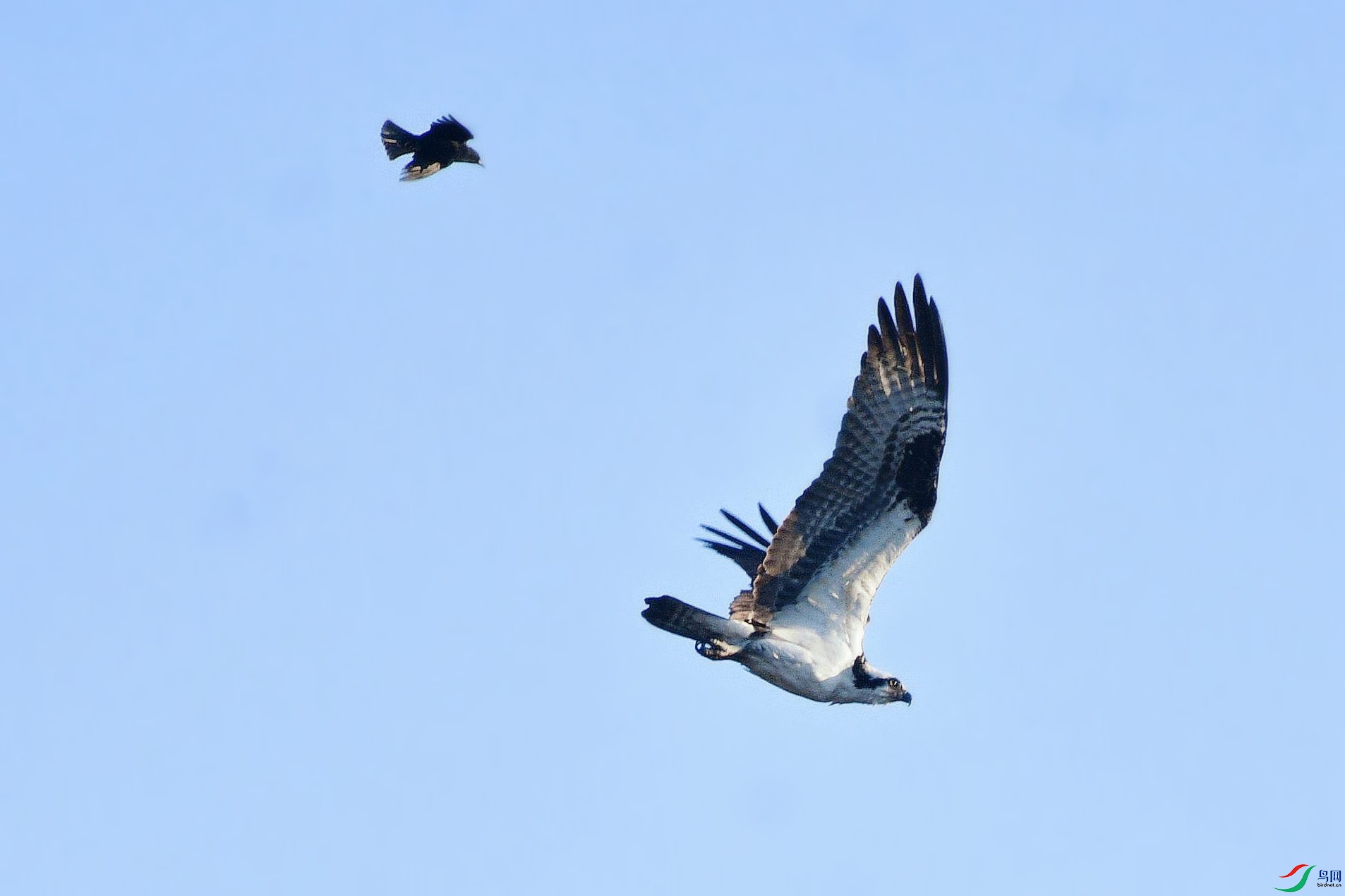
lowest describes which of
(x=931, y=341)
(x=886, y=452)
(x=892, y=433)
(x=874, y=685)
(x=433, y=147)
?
(x=874, y=685)

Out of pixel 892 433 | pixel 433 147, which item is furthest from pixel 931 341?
pixel 433 147

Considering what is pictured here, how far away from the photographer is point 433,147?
20016 mm

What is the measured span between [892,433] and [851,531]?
35.8 inches

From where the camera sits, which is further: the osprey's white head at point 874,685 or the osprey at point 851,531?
the osprey's white head at point 874,685

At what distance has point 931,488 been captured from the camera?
16.0 meters

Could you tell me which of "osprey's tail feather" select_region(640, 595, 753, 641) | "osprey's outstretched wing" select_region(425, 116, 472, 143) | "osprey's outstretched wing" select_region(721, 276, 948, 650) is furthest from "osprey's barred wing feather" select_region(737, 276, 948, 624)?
"osprey's outstretched wing" select_region(425, 116, 472, 143)

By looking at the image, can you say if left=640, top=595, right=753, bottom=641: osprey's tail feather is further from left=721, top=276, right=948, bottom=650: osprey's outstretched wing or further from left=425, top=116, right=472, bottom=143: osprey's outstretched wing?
left=425, top=116, right=472, bottom=143: osprey's outstretched wing

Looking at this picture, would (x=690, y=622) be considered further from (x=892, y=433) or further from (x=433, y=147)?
(x=433, y=147)

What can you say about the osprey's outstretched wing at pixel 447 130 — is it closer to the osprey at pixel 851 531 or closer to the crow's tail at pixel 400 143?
the crow's tail at pixel 400 143

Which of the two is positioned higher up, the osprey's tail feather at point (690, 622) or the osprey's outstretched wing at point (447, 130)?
the osprey's outstretched wing at point (447, 130)

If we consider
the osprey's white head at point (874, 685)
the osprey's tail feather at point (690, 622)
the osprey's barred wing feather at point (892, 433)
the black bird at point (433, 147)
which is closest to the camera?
the osprey's tail feather at point (690, 622)

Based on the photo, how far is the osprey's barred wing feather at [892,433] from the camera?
1594 centimetres

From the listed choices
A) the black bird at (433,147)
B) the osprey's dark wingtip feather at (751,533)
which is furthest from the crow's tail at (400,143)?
the osprey's dark wingtip feather at (751,533)

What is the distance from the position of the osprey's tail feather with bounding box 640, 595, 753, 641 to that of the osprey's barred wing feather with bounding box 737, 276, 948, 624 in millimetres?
1120
